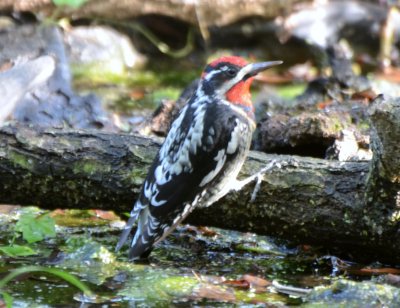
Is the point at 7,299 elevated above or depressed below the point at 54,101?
below

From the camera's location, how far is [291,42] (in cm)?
988

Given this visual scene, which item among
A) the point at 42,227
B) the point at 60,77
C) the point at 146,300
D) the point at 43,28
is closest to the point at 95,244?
the point at 42,227

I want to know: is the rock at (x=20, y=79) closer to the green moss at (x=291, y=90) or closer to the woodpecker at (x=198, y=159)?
the woodpecker at (x=198, y=159)

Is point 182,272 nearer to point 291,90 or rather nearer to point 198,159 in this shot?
point 198,159

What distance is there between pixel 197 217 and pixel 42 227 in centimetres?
82

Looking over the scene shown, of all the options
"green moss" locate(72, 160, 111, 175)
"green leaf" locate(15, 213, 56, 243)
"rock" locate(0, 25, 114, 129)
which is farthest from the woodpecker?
"rock" locate(0, 25, 114, 129)

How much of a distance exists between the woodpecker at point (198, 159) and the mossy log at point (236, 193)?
6.0 inches

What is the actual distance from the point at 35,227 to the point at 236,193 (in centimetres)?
108

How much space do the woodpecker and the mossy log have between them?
0.50 feet

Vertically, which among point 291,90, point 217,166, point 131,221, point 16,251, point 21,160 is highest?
point 291,90

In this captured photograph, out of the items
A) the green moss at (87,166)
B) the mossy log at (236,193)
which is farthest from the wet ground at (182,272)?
the green moss at (87,166)

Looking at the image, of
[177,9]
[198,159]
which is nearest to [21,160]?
[198,159]

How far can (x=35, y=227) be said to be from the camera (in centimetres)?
491

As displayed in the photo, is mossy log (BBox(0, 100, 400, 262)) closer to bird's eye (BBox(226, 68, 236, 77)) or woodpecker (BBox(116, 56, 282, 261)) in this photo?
woodpecker (BBox(116, 56, 282, 261))
